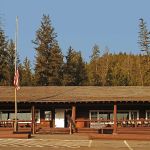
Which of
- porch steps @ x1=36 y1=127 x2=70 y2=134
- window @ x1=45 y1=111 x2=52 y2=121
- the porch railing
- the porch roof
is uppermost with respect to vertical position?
the porch roof

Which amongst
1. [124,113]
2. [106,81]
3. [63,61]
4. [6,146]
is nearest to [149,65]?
[106,81]

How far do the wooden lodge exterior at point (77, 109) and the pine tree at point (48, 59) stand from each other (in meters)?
→ 31.7

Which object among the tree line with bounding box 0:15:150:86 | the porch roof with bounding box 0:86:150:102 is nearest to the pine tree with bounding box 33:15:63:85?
the tree line with bounding box 0:15:150:86

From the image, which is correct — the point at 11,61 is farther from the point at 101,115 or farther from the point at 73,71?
the point at 101,115

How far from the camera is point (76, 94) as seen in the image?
36219mm

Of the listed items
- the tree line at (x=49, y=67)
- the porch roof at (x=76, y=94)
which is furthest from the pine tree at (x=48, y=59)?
the porch roof at (x=76, y=94)

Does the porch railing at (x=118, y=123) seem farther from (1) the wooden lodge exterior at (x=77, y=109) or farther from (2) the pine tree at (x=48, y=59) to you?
(2) the pine tree at (x=48, y=59)

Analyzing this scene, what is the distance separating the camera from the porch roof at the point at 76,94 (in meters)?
33.8

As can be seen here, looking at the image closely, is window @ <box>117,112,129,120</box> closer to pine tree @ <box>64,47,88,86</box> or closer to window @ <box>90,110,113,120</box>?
window @ <box>90,110,113,120</box>

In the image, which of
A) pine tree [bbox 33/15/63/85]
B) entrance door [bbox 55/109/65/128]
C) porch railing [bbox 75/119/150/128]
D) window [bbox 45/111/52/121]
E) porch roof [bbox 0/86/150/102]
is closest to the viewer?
porch roof [bbox 0/86/150/102]

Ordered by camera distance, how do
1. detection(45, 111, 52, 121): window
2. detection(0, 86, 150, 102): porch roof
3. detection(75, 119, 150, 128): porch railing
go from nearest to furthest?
detection(0, 86, 150, 102): porch roof < detection(75, 119, 150, 128): porch railing < detection(45, 111, 52, 121): window

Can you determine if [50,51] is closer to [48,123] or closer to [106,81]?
[106,81]

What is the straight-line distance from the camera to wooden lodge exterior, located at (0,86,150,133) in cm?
3381

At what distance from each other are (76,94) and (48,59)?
36.7 metres
